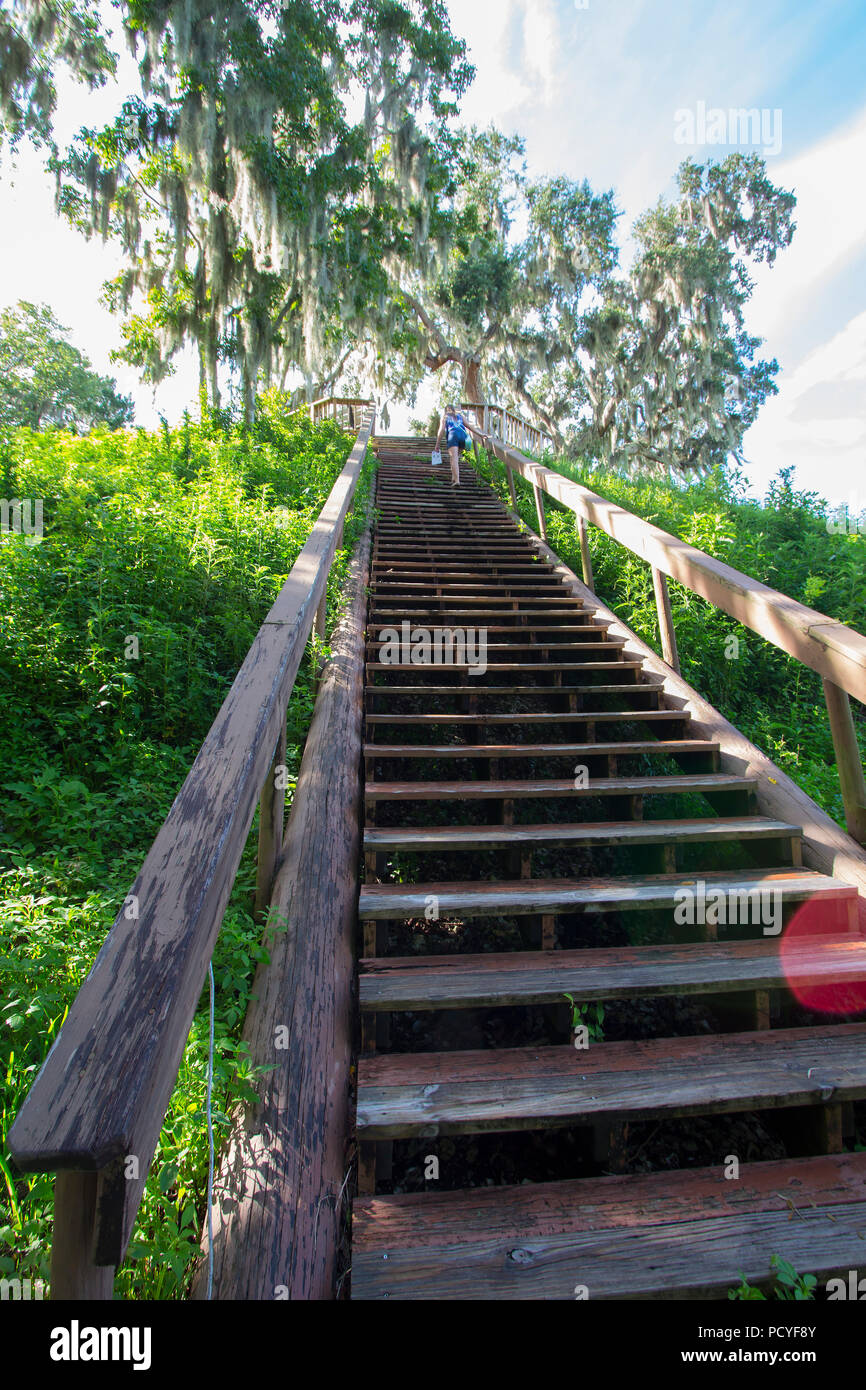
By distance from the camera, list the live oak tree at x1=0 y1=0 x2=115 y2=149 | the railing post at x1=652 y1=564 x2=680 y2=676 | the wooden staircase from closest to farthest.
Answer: the wooden staircase < the railing post at x1=652 y1=564 x2=680 y2=676 < the live oak tree at x1=0 y1=0 x2=115 y2=149

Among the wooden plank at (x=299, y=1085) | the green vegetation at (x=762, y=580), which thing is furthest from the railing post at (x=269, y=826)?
the green vegetation at (x=762, y=580)

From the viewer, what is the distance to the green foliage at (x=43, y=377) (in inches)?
1313

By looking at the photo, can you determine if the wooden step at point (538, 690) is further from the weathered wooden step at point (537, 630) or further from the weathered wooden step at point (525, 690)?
the weathered wooden step at point (537, 630)

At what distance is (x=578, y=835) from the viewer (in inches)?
110

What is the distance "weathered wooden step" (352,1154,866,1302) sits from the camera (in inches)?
56.9

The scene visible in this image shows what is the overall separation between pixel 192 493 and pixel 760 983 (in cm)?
595

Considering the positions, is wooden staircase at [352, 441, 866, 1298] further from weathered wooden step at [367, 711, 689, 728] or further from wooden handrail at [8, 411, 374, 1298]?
wooden handrail at [8, 411, 374, 1298]

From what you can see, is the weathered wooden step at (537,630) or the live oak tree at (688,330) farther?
the live oak tree at (688,330)

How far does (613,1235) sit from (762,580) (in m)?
6.03

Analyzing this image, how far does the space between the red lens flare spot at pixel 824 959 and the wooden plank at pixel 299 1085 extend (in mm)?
1566

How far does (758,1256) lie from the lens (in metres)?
1.52

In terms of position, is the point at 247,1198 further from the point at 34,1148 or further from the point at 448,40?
the point at 448,40

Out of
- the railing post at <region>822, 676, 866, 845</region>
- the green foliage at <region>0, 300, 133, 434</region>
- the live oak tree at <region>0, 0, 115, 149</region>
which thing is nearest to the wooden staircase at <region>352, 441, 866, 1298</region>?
the railing post at <region>822, 676, 866, 845</region>
